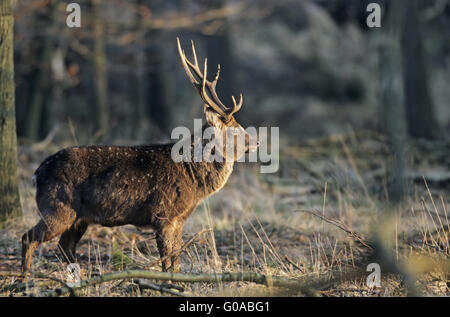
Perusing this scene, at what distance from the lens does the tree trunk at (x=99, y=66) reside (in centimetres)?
1485

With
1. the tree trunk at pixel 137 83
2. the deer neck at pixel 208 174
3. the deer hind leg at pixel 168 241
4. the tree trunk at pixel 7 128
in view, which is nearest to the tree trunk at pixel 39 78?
the tree trunk at pixel 137 83

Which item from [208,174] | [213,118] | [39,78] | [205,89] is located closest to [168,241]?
[208,174]

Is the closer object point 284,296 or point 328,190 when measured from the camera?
point 284,296

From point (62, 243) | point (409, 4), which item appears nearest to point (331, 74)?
point (409, 4)

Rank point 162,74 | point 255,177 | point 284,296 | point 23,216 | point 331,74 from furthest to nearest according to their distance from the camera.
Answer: point 331,74 → point 162,74 → point 255,177 → point 23,216 → point 284,296

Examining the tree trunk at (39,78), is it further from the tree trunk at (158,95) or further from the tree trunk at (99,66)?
the tree trunk at (158,95)

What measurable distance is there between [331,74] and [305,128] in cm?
347

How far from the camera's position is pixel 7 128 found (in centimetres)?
755

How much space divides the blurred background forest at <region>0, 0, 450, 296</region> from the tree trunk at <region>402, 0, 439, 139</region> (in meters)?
0.03

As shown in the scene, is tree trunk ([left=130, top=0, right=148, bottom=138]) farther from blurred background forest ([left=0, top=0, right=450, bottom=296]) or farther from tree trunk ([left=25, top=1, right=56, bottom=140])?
tree trunk ([left=25, top=1, right=56, bottom=140])

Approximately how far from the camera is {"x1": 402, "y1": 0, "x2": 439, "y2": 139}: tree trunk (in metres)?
14.9

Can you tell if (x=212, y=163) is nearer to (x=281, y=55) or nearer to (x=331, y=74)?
(x=331, y=74)

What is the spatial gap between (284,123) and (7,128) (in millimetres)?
Answer: 14687

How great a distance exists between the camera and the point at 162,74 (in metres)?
20.0
